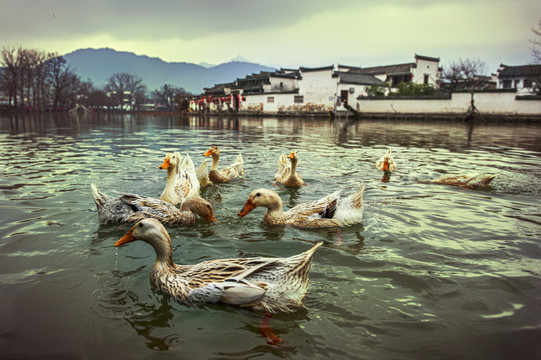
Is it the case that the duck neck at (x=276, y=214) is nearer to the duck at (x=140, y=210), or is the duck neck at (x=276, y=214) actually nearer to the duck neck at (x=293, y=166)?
the duck at (x=140, y=210)

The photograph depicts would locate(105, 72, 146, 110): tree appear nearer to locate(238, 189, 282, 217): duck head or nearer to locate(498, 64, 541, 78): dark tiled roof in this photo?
locate(498, 64, 541, 78): dark tiled roof

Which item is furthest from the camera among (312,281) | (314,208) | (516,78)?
(516,78)

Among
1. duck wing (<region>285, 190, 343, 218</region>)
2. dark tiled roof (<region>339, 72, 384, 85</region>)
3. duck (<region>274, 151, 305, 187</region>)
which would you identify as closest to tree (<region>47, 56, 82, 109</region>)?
dark tiled roof (<region>339, 72, 384, 85</region>)

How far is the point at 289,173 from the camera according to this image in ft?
28.9

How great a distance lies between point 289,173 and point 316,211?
3.27m

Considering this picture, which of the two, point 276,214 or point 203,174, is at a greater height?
point 203,174

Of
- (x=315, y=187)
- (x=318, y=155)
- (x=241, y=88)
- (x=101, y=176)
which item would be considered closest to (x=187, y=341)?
(x=315, y=187)

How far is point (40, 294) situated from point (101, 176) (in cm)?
586

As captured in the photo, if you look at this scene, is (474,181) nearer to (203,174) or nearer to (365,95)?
(203,174)

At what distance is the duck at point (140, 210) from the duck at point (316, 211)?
71cm

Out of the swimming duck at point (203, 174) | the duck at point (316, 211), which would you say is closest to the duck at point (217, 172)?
the swimming duck at point (203, 174)

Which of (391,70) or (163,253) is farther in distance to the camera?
(391,70)

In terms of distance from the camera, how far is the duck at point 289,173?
8.19 metres

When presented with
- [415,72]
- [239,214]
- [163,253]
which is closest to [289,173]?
[239,214]
